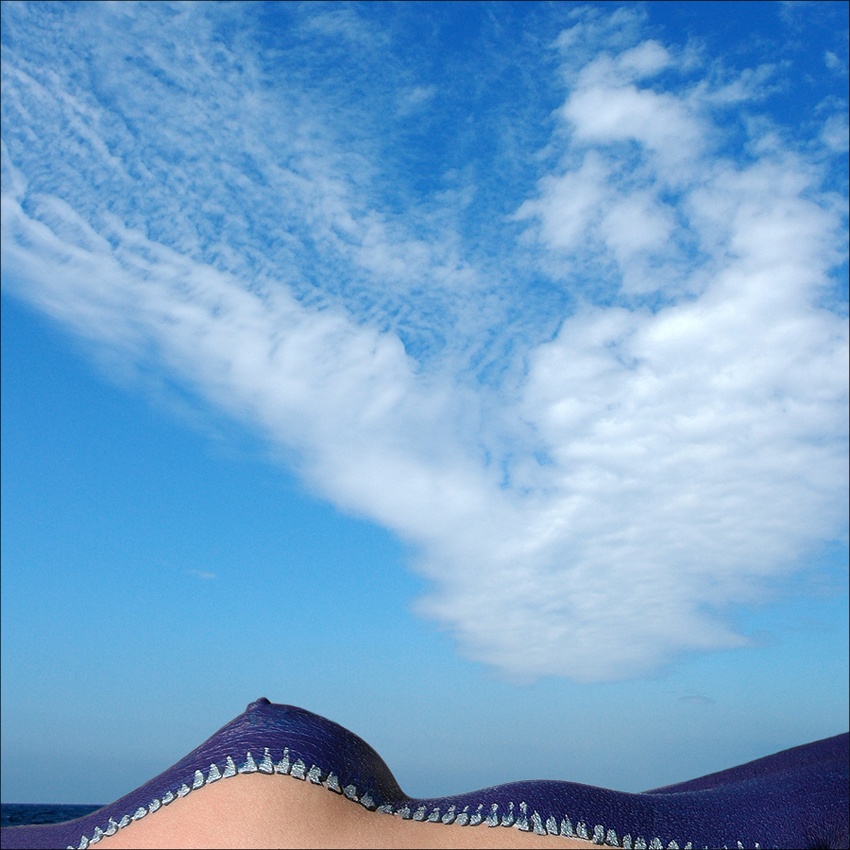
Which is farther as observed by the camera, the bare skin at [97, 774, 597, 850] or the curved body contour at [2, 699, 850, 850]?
the curved body contour at [2, 699, 850, 850]

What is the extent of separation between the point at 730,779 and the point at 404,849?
68.8 inches

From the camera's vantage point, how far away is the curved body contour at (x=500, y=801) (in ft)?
8.38

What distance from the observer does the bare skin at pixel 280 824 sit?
242 cm

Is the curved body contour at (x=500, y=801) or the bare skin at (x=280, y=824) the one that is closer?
the bare skin at (x=280, y=824)

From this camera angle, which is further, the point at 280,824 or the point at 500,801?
the point at 500,801

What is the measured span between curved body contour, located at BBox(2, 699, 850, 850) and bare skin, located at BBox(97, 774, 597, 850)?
30 millimetres

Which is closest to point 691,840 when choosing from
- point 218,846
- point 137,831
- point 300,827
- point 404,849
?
point 404,849

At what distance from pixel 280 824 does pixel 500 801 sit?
2.42 feet

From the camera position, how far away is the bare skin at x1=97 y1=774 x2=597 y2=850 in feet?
7.95

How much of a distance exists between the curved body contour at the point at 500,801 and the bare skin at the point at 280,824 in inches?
1.2

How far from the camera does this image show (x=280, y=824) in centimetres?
243

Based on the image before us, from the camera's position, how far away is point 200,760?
8.57 feet

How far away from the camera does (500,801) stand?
2.72 m

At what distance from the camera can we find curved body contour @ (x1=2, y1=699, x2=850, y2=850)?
2553 mm
